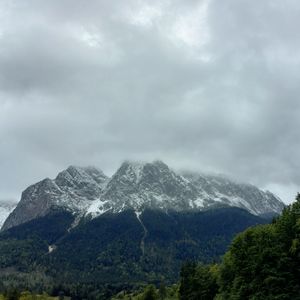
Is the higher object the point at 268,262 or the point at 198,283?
the point at 268,262

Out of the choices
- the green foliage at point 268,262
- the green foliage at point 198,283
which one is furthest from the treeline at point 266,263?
the green foliage at point 198,283

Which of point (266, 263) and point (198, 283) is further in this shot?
point (198, 283)

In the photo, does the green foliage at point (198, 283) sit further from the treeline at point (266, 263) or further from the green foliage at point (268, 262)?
the green foliage at point (268, 262)

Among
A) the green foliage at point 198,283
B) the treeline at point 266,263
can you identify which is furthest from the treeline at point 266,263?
the green foliage at point 198,283

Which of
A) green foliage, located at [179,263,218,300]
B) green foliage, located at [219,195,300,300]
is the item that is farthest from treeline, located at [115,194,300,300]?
green foliage, located at [179,263,218,300]

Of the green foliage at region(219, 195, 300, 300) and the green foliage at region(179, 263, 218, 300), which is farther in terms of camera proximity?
the green foliage at region(179, 263, 218, 300)

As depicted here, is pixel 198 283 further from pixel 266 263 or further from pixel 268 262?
pixel 268 262

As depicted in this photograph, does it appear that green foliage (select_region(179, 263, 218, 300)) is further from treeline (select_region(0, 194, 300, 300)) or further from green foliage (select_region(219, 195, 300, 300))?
green foliage (select_region(219, 195, 300, 300))

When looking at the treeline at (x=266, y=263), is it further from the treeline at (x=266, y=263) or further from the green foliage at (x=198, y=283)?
the green foliage at (x=198, y=283)

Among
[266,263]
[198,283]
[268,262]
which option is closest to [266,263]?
[266,263]

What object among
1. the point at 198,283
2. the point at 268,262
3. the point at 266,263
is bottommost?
the point at 198,283

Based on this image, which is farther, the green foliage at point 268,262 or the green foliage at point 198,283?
the green foliage at point 198,283

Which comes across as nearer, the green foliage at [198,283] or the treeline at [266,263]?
the treeline at [266,263]

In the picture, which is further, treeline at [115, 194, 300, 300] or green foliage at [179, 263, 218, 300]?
green foliage at [179, 263, 218, 300]
